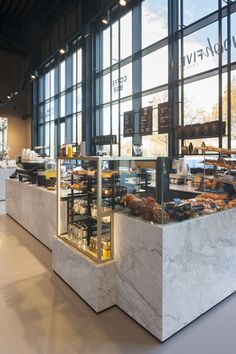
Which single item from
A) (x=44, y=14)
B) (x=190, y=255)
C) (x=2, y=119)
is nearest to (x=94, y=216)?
(x=190, y=255)

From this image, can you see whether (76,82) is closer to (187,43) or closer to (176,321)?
(187,43)

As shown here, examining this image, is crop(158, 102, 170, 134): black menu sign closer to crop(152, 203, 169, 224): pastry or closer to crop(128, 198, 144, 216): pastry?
crop(128, 198, 144, 216): pastry

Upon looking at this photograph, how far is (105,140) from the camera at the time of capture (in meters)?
8.22

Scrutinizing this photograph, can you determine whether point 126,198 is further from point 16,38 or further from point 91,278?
point 16,38

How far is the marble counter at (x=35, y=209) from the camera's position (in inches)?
155

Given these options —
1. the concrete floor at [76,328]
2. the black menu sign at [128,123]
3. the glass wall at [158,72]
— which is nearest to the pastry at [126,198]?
the concrete floor at [76,328]

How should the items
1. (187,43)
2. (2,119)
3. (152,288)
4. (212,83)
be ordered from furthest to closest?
(2,119) → (187,43) → (212,83) → (152,288)

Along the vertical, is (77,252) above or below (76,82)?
below

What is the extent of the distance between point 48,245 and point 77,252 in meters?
1.56

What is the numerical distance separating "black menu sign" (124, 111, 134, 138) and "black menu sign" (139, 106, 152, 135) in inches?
13.2

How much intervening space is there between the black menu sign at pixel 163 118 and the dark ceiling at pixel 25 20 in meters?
6.17

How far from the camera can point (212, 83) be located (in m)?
5.31

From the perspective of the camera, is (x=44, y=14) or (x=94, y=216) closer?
(x=94, y=216)

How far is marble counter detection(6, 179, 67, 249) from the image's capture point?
394 cm
